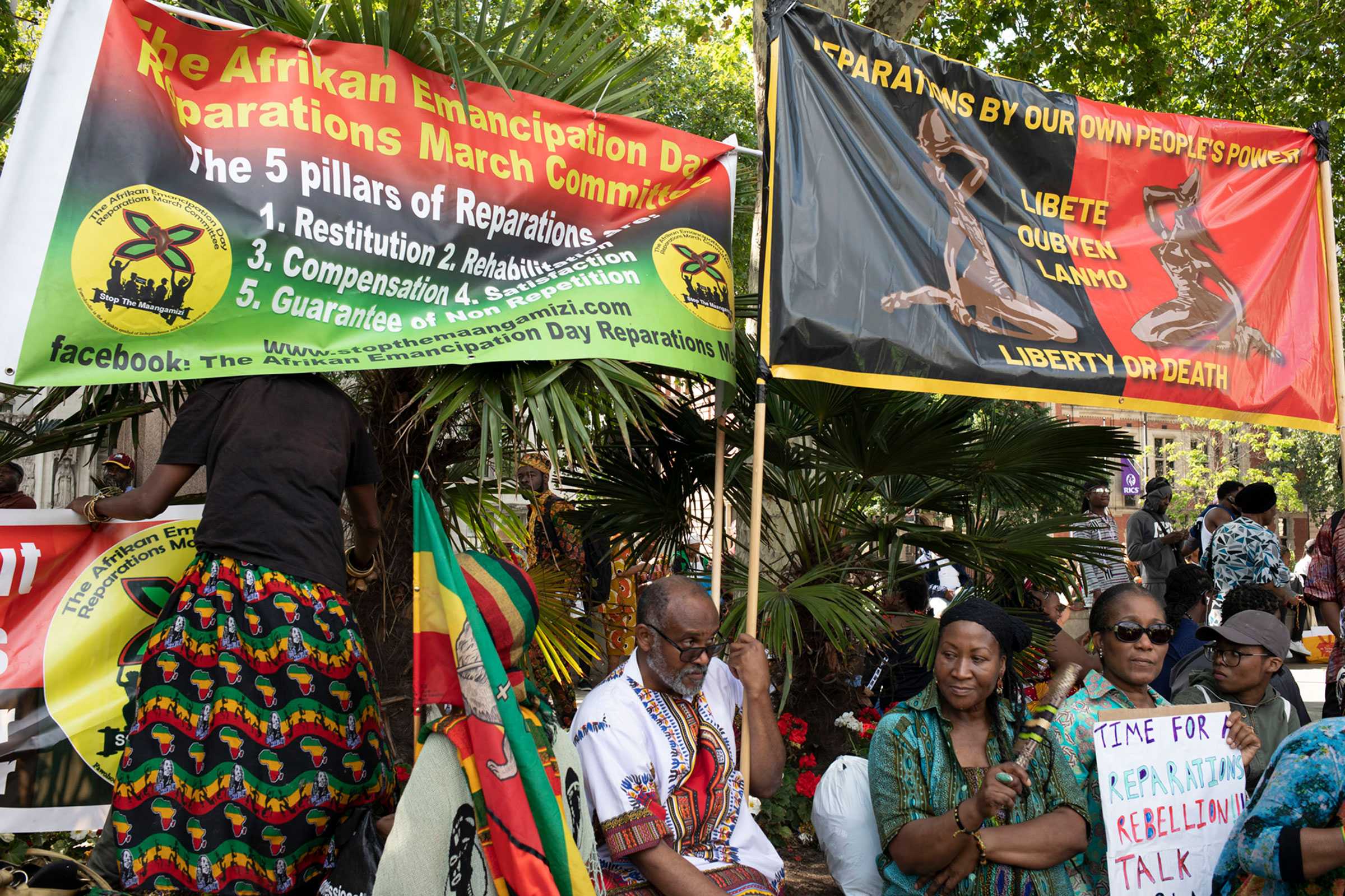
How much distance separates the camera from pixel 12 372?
3.30 meters

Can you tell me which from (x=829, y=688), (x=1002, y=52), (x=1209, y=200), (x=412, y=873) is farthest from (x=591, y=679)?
(x=1002, y=52)

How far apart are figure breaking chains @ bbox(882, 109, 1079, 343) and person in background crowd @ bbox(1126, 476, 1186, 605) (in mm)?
6172

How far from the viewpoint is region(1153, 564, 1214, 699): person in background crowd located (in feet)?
19.5

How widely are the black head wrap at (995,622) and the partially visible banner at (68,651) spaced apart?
8.79 ft

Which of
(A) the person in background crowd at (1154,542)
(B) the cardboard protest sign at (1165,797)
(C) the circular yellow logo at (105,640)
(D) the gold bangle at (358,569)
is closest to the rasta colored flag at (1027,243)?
(B) the cardboard protest sign at (1165,797)

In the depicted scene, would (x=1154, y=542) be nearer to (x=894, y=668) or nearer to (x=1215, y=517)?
(x=1215, y=517)

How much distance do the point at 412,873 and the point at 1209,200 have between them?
14.3 feet

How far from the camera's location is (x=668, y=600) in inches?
142

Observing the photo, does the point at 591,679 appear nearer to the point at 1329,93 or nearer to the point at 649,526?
the point at 649,526

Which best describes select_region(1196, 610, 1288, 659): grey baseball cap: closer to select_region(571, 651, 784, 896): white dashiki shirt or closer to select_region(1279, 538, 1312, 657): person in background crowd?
select_region(571, 651, 784, 896): white dashiki shirt

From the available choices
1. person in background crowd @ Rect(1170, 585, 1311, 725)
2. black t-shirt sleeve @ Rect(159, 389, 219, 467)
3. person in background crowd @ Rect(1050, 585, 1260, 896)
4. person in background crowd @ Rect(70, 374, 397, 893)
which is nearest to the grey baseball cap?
person in background crowd @ Rect(1170, 585, 1311, 725)

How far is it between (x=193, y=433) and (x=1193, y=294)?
3.94 meters

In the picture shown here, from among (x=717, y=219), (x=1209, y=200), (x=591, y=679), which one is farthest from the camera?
(x=591, y=679)

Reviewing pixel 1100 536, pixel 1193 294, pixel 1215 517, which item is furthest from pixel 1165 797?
pixel 1215 517
